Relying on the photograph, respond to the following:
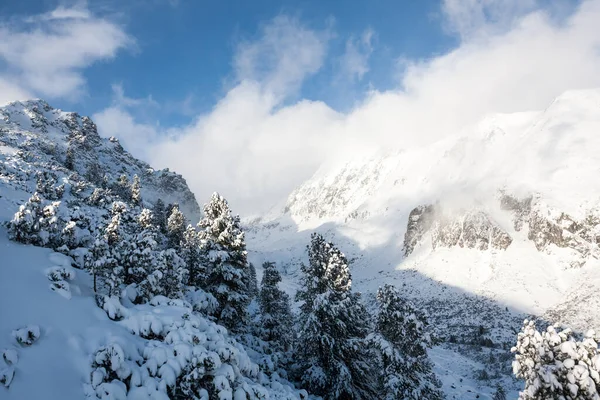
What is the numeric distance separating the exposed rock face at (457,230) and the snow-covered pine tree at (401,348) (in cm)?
12183

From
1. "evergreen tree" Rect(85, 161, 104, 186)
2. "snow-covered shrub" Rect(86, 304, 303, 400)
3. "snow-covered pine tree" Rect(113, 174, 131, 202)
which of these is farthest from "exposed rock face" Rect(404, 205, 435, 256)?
"snow-covered shrub" Rect(86, 304, 303, 400)

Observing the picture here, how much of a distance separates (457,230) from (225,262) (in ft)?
452

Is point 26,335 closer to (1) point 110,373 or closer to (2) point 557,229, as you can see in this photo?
(1) point 110,373

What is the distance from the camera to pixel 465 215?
5635 inches

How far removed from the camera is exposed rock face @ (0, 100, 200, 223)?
6871 cm

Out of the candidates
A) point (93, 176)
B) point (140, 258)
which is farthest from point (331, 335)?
point (93, 176)

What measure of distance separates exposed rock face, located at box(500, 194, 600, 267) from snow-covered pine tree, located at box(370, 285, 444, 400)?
361 feet

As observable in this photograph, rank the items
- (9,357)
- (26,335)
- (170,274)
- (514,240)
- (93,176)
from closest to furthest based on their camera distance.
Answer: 1. (9,357)
2. (26,335)
3. (170,274)
4. (93,176)
5. (514,240)

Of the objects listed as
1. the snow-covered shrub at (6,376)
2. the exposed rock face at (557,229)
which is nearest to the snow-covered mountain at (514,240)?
the exposed rock face at (557,229)

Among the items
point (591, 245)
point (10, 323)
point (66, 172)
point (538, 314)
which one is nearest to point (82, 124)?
point (66, 172)

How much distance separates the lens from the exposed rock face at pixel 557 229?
337 feet

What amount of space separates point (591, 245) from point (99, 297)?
429 feet

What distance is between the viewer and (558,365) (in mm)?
10906

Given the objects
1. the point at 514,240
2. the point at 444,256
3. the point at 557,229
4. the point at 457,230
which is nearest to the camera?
the point at 557,229
